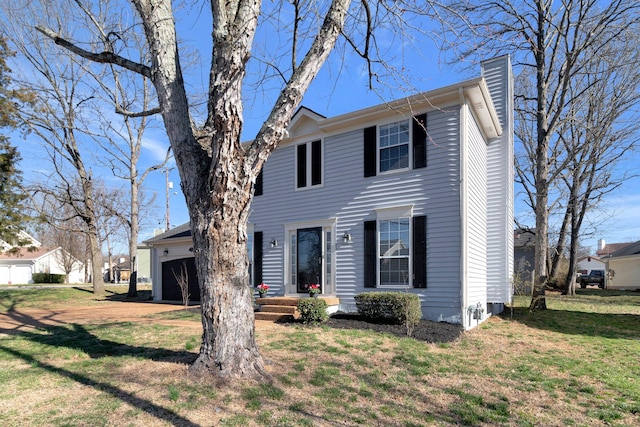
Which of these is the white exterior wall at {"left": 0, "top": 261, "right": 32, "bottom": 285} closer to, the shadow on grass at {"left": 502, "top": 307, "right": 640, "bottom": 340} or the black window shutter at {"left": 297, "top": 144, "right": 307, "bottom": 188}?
the black window shutter at {"left": 297, "top": 144, "right": 307, "bottom": 188}

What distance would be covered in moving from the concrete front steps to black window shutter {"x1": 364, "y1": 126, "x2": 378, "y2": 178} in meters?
3.56

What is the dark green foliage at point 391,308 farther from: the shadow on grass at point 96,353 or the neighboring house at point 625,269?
the neighboring house at point 625,269

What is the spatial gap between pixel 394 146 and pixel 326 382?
6.64 metres

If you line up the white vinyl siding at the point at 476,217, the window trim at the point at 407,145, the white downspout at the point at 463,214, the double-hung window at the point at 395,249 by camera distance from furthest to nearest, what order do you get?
the window trim at the point at 407,145, the double-hung window at the point at 395,249, the white vinyl siding at the point at 476,217, the white downspout at the point at 463,214

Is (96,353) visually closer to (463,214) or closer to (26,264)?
(463,214)

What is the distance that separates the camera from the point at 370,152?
10398mm

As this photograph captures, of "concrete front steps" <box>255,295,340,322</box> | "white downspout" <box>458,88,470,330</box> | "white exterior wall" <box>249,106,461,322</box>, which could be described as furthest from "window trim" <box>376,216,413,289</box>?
"concrete front steps" <box>255,295,340,322</box>

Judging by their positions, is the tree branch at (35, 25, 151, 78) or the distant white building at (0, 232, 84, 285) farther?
the distant white building at (0, 232, 84, 285)

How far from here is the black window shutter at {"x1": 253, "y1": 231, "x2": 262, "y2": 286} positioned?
12.4 metres

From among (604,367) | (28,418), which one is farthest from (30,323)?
(604,367)

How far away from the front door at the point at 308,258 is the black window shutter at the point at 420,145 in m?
3.36

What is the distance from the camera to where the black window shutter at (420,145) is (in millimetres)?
9539

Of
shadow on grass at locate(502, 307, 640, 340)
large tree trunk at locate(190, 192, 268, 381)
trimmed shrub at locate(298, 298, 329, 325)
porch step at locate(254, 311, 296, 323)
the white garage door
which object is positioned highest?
large tree trunk at locate(190, 192, 268, 381)

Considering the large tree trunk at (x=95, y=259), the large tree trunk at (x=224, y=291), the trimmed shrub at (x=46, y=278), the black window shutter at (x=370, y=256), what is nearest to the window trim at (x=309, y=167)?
the black window shutter at (x=370, y=256)
